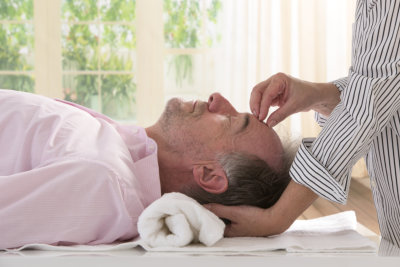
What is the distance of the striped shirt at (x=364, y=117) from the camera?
1302 mm

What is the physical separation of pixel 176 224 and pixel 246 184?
286 millimetres

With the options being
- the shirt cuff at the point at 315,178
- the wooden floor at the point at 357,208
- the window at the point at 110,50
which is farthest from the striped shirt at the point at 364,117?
the window at the point at 110,50

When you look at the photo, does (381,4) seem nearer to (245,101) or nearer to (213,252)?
(213,252)

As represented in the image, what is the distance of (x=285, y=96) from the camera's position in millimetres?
1605

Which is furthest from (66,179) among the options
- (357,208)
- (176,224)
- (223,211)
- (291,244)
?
(357,208)

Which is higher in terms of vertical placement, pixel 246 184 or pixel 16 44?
pixel 16 44

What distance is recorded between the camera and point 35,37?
4816 mm

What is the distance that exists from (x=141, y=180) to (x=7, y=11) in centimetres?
383

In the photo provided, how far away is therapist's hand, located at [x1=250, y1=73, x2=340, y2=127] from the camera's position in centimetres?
156

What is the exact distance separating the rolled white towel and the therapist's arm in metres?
0.12

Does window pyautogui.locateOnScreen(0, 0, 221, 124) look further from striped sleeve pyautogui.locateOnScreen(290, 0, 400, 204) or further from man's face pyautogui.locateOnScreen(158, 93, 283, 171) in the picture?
striped sleeve pyautogui.locateOnScreen(290, 0, 400, 204)

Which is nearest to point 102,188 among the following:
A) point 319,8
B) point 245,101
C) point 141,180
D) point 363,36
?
point 141,180

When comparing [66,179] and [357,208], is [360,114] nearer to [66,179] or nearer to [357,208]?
[66,179]

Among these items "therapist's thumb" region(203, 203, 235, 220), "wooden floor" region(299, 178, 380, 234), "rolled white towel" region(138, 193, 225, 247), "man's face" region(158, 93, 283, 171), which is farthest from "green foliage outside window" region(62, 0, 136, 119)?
"rolled white towel" region(138, 193, 225, 247)
